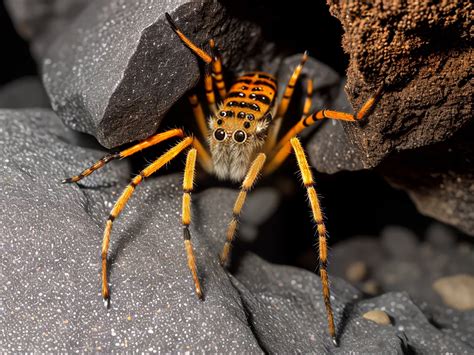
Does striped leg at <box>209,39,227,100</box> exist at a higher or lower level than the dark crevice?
higher

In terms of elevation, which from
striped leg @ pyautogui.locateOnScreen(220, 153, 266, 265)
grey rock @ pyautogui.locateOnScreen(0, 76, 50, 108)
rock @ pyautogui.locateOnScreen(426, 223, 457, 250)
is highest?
striped leg @ pyautogui.locateOnScreen(220, 153, 266, 265)

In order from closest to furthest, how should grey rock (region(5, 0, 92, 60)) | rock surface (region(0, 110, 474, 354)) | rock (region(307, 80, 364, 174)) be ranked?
rock surface (region(0, 110, 474, 354)), rock (region(307, 80, 364, 174)), grey rock (region(5, 0, 92, 60))

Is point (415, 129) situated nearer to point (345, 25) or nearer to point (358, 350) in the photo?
point (345, 25)

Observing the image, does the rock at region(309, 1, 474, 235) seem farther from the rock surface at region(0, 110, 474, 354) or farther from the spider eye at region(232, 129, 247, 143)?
the rock surface at region(0, 110, 474, 354)

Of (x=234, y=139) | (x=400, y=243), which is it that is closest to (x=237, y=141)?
(x=234, y=139)

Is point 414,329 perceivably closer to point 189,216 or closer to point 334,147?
point 334,147

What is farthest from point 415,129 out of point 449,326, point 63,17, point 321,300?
point 63,17

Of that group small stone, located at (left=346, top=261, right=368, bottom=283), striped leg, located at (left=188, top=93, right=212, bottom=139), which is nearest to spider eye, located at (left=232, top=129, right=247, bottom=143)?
striped leg, located at (left=188, top=93, right=212, bottom=139)
